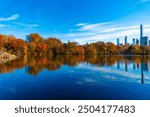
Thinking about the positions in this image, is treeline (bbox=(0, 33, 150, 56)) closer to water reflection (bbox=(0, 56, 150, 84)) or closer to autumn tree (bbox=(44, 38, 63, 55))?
autumn tree (bbox=(44, 38, 63, 55))

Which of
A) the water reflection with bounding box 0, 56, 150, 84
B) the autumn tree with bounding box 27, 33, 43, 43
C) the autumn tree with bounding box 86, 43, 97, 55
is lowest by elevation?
the water reflection with bounding box 0, 56, 150, 84

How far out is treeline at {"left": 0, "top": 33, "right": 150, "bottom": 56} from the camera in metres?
50.4

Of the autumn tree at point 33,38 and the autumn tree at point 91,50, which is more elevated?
the autumn tree at point 33,38

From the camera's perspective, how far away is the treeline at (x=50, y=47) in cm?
5038

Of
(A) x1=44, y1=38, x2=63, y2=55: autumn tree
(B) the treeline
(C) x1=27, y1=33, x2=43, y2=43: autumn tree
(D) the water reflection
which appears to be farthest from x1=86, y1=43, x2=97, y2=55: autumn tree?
(D) the water reflection

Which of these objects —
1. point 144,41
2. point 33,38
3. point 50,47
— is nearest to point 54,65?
point 33,38

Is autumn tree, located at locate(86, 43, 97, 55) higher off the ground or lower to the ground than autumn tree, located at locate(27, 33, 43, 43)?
lower

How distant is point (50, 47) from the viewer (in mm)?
67438

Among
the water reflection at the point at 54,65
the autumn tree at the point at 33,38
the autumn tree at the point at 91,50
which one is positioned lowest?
the water reflection at the point at 54,65

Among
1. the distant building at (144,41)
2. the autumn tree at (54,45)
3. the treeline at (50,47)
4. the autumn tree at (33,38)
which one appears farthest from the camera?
the distant building at (144,41)

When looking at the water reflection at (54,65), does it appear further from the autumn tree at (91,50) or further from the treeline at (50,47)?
the autumn tree at (91,50)

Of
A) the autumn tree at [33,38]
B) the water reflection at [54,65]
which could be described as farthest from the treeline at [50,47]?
the water reflection at [54,65]

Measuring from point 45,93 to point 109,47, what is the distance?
74172 millimetres

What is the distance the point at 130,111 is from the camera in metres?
5.66
